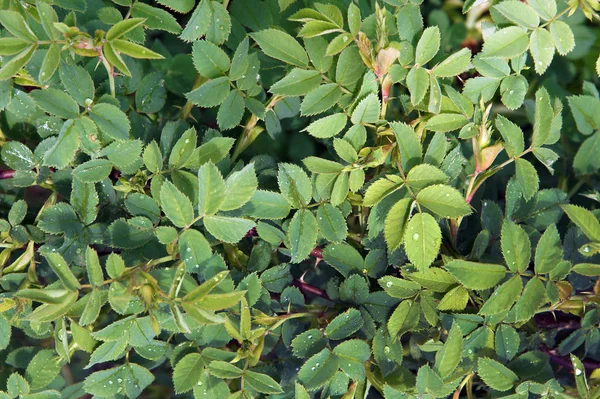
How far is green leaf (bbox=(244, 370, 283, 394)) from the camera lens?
1.12 m

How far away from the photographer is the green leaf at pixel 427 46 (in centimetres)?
118

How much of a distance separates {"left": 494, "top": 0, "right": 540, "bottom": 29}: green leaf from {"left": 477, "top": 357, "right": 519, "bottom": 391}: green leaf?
64cm

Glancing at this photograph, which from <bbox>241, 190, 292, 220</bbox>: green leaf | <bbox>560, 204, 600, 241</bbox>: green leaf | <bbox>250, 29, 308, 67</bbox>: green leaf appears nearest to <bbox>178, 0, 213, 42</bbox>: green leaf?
<bbox>250, 29, 308, 67</bbox>: green leaf

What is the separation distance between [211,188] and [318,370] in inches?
15.6

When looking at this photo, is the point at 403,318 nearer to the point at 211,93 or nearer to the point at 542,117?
the point at 542,117

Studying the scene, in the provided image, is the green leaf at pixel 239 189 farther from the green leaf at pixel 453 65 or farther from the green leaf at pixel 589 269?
the green leaf at pixel 589 269

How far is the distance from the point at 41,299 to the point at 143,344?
0.75ft

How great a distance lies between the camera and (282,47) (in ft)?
4.05

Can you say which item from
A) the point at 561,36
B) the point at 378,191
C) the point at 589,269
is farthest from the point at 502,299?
the point at 561,36

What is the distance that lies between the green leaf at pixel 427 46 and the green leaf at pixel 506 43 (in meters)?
0.10

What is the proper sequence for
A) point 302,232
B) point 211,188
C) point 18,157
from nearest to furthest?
1. point 211,188
2. point 302,232
3. point 18,157

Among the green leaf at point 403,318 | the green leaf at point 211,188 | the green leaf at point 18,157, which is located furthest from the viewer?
the green leaf at point 18,157

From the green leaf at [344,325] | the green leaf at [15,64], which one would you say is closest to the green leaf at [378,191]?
the green leaf at [344,325]

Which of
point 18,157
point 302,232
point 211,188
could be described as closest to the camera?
point 211,188
